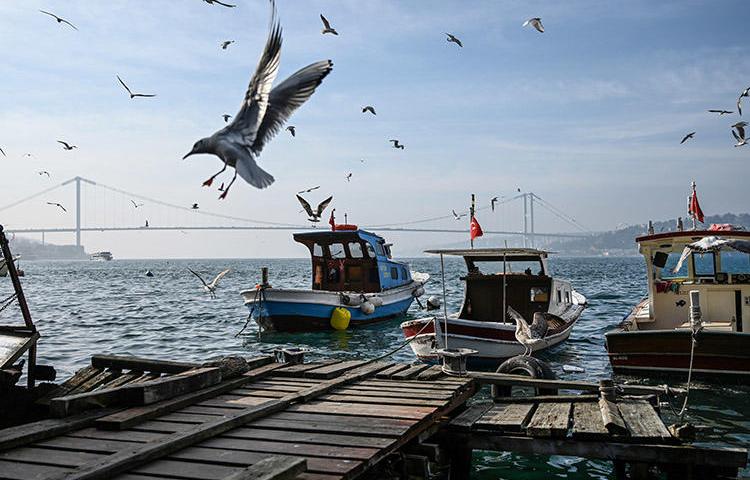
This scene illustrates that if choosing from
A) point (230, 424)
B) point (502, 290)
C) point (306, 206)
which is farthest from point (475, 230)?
point (230, 424)

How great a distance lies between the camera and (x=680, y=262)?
1382 centimetres

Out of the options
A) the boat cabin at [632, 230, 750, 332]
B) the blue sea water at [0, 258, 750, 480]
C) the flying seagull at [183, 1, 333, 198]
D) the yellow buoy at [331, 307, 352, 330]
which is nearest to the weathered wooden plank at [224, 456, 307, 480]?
the flying seagull at [183, 1, 333, 198]

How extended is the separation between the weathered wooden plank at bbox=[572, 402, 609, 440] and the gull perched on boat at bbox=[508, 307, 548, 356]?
177 inches

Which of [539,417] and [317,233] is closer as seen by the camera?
[539,417]

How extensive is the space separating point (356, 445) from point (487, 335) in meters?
9.30

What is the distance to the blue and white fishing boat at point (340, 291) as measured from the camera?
2175 centimetres

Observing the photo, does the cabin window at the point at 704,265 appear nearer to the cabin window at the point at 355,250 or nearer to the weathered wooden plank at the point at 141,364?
the weathered wooden plank at the point at 141,364

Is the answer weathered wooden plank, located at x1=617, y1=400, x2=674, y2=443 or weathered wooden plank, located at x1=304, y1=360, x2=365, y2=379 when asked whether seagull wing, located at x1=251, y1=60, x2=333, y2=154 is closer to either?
weathered wooden plank, located at x1=304, y1=360, x2=365, y2=379

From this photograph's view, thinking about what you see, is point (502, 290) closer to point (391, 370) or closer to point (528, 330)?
point (528, 330)

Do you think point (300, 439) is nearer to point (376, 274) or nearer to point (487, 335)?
point (487, 335)

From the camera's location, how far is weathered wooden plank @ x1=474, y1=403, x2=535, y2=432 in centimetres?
682

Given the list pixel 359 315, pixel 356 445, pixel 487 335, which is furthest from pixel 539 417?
pixel 359 315

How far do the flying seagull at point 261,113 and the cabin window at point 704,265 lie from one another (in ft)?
34.1

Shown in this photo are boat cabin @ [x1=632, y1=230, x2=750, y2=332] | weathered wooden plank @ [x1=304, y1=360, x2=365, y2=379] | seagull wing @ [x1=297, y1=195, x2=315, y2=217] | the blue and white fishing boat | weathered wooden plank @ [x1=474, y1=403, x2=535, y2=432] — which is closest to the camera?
weathered wooden plank @ [x1=474, y1=403, x2=535, y2=432]
